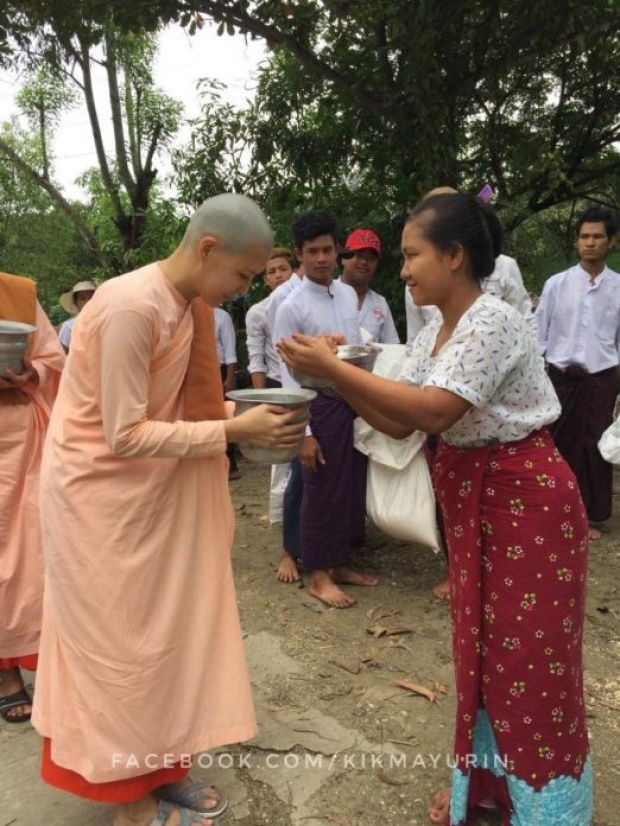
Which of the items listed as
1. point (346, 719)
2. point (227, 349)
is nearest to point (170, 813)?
point (346, 719)

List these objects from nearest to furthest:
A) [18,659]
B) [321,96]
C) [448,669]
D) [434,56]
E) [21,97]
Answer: [18,659] < [448,669] < [434,56] < [321,96] < [21,97]

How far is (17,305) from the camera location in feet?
9.12

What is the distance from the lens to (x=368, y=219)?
6.49m

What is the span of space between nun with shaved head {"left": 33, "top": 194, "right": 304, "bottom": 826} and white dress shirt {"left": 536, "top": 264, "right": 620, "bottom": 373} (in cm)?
337

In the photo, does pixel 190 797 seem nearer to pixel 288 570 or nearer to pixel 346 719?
pixel 346 719

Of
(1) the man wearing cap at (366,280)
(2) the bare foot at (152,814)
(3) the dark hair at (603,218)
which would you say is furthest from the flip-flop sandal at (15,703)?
(3) the dark hair at (603,218)

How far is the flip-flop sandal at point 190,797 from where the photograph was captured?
2.17 m

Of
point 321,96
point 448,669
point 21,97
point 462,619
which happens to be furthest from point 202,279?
point 21,97

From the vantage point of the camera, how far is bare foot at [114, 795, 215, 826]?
81.5 inches

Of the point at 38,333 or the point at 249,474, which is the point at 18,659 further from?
the point at 249,474

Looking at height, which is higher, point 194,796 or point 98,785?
point 98,785

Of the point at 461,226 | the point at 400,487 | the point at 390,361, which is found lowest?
the point at 400,487

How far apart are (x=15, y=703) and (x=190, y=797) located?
0.99m

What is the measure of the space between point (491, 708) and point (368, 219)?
5275 mm
